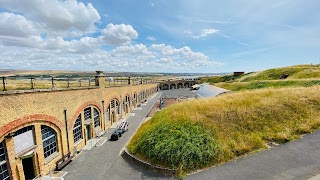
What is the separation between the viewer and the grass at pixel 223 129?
1428 cm

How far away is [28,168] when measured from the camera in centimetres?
1327

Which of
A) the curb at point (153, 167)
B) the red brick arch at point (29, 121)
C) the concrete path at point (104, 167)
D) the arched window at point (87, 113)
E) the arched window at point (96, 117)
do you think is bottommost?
the concrete path at point (104, 167)

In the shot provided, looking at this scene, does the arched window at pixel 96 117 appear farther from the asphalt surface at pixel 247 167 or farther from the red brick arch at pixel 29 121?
the red brick arch at pixel 29 121

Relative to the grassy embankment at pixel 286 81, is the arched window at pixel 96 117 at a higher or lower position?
lower

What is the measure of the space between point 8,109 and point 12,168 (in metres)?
3.53

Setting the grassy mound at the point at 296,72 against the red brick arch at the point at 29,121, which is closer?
the red brick arch at the point at 29,121

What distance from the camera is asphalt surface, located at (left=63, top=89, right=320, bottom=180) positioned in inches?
468

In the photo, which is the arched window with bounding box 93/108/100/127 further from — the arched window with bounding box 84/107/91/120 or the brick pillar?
the brick pillar

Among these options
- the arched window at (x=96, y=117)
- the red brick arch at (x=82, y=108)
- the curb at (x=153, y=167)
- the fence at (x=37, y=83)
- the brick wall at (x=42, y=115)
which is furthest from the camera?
the arched window at (x=96, y=117)

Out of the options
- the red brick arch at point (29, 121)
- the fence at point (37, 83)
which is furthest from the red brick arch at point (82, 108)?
the fence at point (37, 83)

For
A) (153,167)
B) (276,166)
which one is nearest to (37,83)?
(153,167)

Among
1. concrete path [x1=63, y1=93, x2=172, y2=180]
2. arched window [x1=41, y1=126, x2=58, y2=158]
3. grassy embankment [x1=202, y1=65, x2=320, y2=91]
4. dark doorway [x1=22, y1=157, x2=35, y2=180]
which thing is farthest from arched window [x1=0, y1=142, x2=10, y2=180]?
grassy embankment [x1=202, y1=65, x2=320, y2=91]

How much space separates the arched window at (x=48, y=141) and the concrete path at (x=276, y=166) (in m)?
10.5

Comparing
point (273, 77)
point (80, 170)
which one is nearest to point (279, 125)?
point (80, 170)
